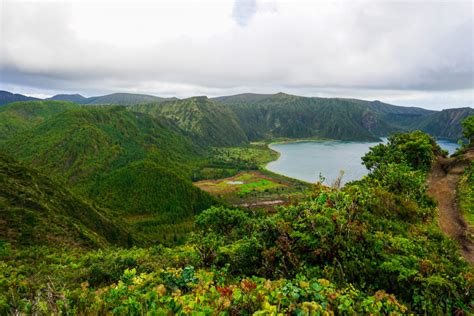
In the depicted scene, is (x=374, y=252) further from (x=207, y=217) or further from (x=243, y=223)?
(x=207, y=217)

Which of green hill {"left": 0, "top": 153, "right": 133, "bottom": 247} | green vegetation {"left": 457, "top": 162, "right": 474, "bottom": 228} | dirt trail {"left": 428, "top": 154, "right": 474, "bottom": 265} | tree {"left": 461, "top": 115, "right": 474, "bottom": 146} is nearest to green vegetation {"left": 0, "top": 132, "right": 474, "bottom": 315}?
dirt trail {"left": 428, "top": 154, "right": 474, "bottom": 265}

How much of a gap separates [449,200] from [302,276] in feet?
88.8

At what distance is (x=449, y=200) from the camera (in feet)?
91.0

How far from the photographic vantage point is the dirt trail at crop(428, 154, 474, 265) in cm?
1951

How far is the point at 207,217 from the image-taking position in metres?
25.9

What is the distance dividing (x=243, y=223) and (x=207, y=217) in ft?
13.3

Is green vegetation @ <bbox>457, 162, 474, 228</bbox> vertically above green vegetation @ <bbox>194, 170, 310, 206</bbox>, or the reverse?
green vegetation @ <bbox>457, 162, 474, 228</bbox>

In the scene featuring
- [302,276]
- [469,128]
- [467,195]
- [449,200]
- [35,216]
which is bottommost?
[35,216]

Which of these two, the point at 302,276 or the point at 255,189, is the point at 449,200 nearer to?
the point at 302,276

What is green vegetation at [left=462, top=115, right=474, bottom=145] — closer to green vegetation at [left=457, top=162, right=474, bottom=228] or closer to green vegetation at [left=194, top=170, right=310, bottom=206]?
green vegetation at [left=457, top=162, right=474, bottom=228]

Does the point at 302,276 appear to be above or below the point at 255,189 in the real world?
above

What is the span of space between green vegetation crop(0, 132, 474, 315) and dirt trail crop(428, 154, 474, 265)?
414 cm

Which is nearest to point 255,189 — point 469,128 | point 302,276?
point 469,128

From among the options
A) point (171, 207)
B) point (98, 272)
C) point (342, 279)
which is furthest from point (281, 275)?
point (171, 207)
